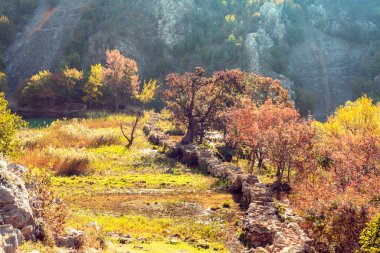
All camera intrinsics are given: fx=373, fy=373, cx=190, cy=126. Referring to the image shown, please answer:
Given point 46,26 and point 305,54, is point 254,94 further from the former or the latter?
point 46,26

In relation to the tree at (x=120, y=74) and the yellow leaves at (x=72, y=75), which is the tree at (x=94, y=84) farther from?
the yellow leaves at (x=72, y=75)

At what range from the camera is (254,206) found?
52.3 ft

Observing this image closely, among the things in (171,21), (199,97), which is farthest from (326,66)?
(199,97)

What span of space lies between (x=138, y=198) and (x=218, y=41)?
67942 mm

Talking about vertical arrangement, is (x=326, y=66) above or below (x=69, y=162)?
above

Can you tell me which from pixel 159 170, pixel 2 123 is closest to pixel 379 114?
pixel 159 170

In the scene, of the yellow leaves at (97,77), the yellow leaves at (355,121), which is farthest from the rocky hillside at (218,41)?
the yellow leaves at (355,121)

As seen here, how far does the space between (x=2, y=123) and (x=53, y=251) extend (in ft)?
34.1

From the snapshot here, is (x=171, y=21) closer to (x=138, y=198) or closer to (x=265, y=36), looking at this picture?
(x=265, y=36)

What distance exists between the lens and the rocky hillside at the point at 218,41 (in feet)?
246

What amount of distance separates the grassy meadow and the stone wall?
693 mm

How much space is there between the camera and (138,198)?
18.6m

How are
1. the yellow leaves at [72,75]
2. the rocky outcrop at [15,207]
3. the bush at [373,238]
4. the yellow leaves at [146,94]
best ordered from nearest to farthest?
the bush at [373,238] → the rocky outcrop at [15,207] → the yellow leaves at [146,94] → the yellow leaves at [72,75]

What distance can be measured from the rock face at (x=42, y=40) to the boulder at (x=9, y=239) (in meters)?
68.4
